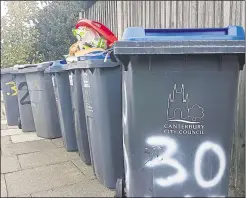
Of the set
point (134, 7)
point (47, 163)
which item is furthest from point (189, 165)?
point (134, 7)

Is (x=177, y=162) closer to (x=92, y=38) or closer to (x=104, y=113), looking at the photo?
(x=104, y=113)

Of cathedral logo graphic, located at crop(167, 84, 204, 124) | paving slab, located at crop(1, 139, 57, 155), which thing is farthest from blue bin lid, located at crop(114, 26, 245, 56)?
paving slab, located at crop(1, 139, 57, 155)

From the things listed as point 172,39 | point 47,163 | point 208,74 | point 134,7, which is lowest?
point 47,163

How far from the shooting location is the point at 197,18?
12.3 ft

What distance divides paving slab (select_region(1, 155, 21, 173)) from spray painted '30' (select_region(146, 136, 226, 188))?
87.2 inches

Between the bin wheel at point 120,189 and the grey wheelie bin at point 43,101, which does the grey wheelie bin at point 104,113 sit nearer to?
the bin wheel at point 120,189

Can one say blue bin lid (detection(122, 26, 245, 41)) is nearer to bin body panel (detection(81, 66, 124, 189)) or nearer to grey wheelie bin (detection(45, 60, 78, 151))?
bin body panel (detection(81, 66, 124, 189))

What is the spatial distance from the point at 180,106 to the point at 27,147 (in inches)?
131

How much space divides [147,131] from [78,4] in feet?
26.5

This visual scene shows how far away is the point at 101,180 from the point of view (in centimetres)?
323

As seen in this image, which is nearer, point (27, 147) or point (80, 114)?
point (80, 114)

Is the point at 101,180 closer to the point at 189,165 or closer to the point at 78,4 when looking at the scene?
the point at 189,165

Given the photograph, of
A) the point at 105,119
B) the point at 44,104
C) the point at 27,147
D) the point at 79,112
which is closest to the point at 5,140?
the point at 27,147

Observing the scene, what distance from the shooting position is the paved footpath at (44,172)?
10.3ft
